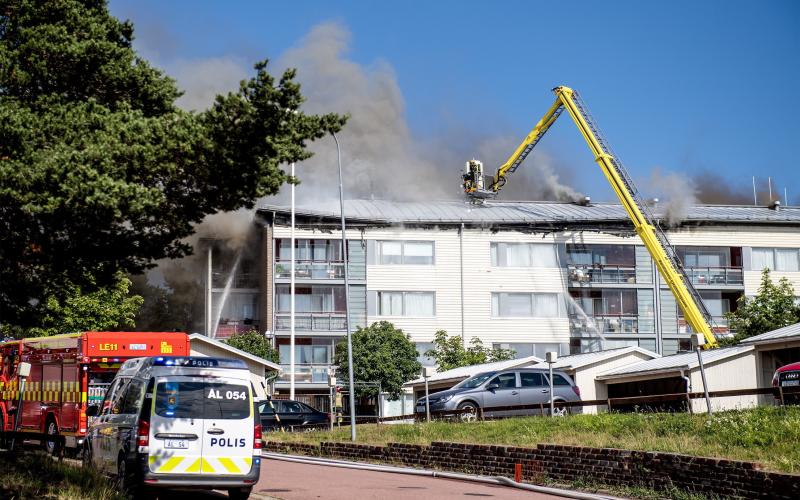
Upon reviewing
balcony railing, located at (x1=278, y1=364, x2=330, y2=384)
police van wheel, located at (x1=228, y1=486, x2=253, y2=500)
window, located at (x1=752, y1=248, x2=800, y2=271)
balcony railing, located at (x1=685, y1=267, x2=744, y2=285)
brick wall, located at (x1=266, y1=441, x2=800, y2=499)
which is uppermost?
window, located at (x1=752, y1=248, x2=800, y2=271)

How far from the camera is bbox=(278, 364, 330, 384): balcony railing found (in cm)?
5866

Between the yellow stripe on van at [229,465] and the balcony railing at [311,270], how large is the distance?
44.3m

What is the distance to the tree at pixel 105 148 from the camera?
13.6 metres

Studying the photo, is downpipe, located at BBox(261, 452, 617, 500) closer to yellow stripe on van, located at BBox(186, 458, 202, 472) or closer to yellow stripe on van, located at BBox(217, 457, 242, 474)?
yellow stripe on van, located at BBox(217, 457, 242, 474)

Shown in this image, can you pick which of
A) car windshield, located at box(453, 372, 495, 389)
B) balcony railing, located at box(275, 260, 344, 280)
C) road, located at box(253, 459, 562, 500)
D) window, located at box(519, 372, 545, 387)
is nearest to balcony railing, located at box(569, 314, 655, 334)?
balcony railing, located at box(275, 260, 344, 280)

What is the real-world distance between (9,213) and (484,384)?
60.9ft

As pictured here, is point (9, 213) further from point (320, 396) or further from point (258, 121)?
point (320, 396)

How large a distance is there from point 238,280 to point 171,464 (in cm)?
4922

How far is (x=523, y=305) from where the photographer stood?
61.9m

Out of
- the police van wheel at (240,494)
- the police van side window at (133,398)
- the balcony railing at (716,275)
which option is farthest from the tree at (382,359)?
the police van wheel at (240,494)

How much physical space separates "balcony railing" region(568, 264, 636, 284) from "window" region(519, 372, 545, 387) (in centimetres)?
3214

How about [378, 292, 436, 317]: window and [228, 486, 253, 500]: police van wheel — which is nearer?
[228, 486, 253, 500]: police van wheel

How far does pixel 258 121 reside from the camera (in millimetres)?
13906

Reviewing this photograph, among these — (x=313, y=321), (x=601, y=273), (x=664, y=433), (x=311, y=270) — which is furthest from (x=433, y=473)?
(x=601, y=273)
